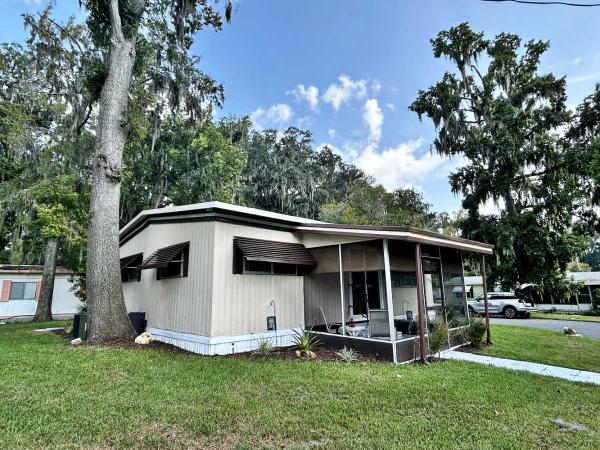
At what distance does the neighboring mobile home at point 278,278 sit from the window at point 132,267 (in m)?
0.27

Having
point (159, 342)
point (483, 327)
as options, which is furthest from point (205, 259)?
point (483, 327)

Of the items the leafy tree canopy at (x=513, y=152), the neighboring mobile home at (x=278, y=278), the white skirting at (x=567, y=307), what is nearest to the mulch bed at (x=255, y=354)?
the neighboring mobile home at (x=278, y=278)

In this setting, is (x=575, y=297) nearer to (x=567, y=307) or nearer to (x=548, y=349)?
(x=567, y=307)

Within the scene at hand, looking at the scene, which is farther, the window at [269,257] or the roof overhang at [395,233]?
the window at [269,257]

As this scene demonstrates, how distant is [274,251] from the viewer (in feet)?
24.4

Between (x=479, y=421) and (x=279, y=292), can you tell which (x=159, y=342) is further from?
(x=479, y=421)

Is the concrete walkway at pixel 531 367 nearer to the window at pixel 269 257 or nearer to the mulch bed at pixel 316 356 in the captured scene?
the mulch bed at pixel 316 356

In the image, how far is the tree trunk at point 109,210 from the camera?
730 centimetres

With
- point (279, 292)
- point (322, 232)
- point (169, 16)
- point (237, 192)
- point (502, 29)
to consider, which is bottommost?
point (279, 292)

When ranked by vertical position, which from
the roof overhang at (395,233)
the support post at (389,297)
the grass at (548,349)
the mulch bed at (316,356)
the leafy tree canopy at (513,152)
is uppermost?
the leafy tree canopy at (513,152)

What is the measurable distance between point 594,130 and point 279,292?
58.8ft

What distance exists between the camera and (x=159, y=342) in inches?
301

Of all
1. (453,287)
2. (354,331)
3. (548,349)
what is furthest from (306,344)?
(548,349)

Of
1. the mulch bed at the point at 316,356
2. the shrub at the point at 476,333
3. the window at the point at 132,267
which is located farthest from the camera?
the window at the point at 132,267
